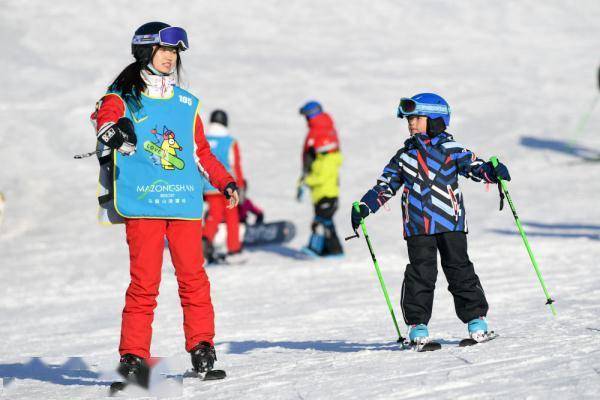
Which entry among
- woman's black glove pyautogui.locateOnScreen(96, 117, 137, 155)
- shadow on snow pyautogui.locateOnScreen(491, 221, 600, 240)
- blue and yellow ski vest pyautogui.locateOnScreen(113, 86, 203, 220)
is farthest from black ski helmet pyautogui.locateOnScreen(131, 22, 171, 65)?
shadow on snow pyautogui.locateOnScreen(491, 221, 600, 240)

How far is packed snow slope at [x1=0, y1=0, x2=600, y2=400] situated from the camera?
5277 mm

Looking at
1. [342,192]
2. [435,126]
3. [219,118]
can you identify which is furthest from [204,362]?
[342,192]

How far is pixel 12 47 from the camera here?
92.9 ft

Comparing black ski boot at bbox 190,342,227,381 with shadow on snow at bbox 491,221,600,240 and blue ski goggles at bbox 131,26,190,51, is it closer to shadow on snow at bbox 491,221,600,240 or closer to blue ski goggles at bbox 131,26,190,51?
blue ski goggles at bbox 131,26,190,51

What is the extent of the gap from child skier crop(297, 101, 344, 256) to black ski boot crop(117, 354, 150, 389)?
7.05m

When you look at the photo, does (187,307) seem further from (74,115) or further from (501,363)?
(74,115)

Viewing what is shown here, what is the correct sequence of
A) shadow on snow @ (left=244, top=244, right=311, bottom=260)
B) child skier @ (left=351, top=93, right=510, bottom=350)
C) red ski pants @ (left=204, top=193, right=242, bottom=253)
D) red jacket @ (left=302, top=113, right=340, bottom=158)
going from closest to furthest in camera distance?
child skier @ (left=351, top=93, right=510, bottom=350) < red jacket @ (left=302, top=113, right=340, bottom=158) < red ski pants @ (left=204, top=193, right=242, bottom=253) < shadow on snow @ (left=244, top=244, right=311, bottom=260)

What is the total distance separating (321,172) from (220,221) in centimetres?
136

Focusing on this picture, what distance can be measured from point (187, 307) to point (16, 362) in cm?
204

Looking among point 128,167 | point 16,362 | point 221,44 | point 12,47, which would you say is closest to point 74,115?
point 12,47

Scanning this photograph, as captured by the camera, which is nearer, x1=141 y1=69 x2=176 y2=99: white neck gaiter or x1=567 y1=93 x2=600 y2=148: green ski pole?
x1=141 y1=69 x2=176 y2=99: white neck gaiter

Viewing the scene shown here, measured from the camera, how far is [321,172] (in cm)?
1212

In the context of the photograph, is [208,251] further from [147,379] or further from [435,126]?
[147,379]

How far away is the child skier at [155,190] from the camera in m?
5.16
